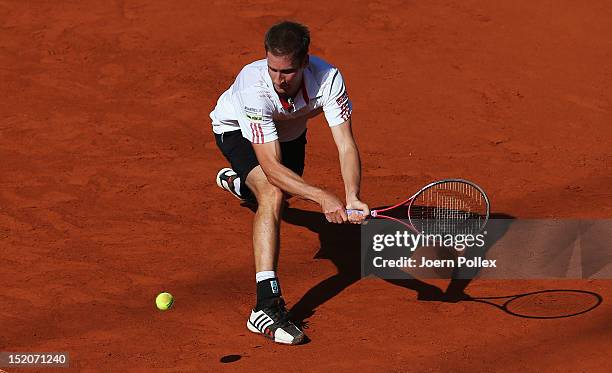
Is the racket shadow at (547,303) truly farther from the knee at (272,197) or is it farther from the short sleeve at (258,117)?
the short sleeve at (258,117)

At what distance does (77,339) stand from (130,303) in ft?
1.88

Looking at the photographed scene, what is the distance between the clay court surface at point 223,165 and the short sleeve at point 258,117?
1223mm

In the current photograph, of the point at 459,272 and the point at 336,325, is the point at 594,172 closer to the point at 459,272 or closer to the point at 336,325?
the point at 459,272

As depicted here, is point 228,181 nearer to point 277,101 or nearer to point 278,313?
point 277,101

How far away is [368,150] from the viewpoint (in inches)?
410

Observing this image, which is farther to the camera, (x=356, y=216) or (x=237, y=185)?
(x=237, y=185)

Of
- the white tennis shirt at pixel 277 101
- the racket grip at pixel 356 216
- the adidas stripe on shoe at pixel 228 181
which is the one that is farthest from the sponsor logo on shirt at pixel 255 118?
the adidas stripe on shoe at pixel 228 181

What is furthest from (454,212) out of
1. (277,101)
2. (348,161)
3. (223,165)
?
(223,165)

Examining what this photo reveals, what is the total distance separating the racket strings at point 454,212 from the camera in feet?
28.5

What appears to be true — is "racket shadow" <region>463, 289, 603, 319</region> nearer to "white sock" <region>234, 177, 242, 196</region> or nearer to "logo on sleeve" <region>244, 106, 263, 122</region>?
"logo on sleeve" <region>244, 106, 263, 122</region>

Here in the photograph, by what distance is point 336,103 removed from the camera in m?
7.84

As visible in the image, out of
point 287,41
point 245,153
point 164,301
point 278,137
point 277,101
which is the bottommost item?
point 164,301

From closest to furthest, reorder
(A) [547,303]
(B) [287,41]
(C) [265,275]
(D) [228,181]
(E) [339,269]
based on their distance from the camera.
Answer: (B) [287,41] < (C) [265,275] < (A) [547,303] < (E) [339,269] < (D) [228,181]

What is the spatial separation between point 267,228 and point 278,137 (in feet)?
2.72
